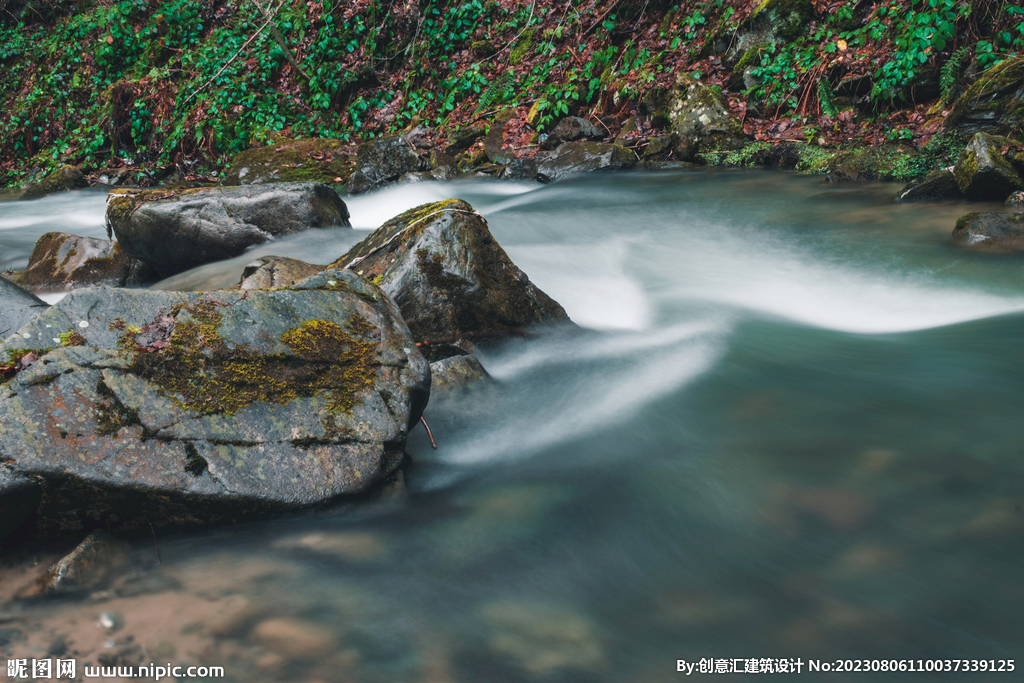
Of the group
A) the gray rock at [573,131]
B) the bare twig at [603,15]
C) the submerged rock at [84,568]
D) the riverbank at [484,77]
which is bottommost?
the submerged rock at [84,568]

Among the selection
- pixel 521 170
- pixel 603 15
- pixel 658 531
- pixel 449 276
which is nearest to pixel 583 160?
pixel 521 170

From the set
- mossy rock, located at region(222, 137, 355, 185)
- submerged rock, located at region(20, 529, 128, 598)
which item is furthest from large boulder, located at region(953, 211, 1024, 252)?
mossy rock, located at region(222, 137, 355, 185)

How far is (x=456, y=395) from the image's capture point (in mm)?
3602

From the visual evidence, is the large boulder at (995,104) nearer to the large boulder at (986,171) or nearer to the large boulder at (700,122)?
the large boulder at (986,171)

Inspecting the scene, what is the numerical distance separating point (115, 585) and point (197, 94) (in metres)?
14.6

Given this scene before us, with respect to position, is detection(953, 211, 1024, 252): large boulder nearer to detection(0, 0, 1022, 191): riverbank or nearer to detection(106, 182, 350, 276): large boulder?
detection(0, 0, 1022, 191): riverbank

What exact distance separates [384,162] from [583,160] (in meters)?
3.76

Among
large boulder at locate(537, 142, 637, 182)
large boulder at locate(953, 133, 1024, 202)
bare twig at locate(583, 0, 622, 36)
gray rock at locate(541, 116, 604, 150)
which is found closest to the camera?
large boulder at locate(953, 133, 1024, 202)

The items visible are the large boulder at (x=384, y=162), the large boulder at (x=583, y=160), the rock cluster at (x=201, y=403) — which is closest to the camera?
the rock cluster at (x=201, y=403)

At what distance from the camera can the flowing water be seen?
1.99m

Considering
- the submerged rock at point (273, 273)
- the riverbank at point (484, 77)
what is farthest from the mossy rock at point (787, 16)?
the submerged rock at point (273, 273)

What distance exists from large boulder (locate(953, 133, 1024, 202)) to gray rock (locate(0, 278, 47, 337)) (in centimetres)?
837

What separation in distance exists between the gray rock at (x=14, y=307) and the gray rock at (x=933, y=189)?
839 cm

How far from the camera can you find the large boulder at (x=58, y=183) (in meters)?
12.8
